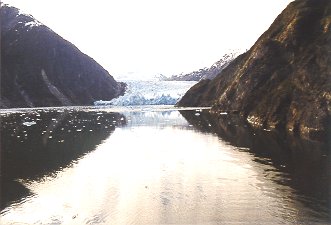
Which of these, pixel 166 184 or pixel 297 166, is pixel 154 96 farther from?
pixel 166 184

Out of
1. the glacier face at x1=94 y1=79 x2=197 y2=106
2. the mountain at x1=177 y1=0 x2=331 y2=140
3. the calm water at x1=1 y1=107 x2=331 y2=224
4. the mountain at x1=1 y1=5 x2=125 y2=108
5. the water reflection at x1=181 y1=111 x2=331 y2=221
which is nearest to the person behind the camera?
the calm water at x1=1 y1=107 x2=331 y2=224

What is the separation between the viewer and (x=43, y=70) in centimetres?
11700

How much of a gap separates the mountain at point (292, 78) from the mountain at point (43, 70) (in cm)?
7698

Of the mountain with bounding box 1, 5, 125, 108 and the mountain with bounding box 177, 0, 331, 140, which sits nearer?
the mountain with bounding box 177, 0, 331, 140

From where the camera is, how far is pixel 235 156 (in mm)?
12172

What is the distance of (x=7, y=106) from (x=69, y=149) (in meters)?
79.5

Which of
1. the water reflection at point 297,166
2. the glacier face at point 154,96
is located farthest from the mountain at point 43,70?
the water reflection at point 297,166

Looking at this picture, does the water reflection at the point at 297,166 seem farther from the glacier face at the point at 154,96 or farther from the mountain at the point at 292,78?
the glacier face at the point at 154,96

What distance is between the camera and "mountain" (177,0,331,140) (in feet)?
59.5

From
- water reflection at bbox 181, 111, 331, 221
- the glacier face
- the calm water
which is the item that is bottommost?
the calm water

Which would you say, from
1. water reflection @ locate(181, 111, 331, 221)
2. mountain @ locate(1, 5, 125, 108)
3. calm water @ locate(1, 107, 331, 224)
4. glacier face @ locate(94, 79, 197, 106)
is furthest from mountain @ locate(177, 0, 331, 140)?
mountain @ locate(1, 5, 125, 108)

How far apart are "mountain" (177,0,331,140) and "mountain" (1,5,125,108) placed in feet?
253

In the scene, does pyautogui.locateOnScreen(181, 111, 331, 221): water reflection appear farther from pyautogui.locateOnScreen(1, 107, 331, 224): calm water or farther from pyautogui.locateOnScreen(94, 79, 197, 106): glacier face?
pyautogui.locateOnScreen(94, 79, 197, 106): glacier face

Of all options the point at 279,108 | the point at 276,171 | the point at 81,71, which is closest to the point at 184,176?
the point at 276,171
